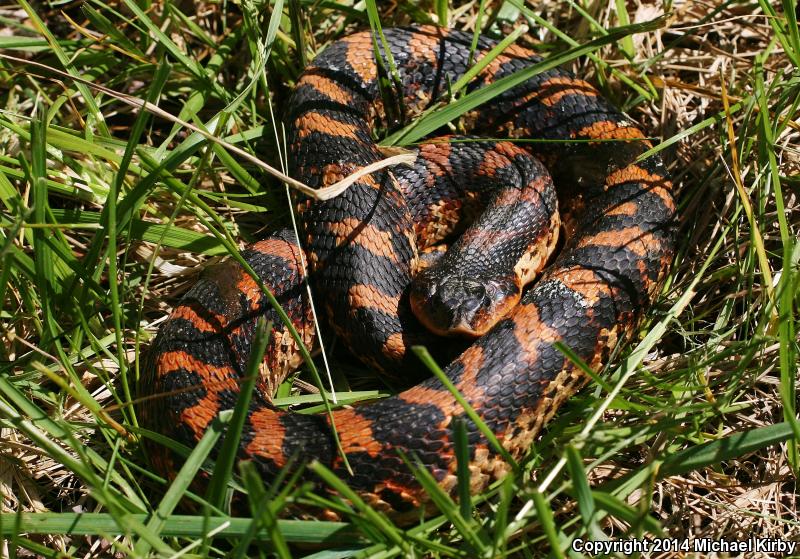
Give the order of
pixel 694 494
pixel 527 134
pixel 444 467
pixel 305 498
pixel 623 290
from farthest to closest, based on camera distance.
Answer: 1. pixel 527 134
2. pixel 623 290
3. pixel 694 494
4. pixel 444 467
5. pixel 305 498

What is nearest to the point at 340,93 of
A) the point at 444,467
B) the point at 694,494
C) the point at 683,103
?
the point at 683,103

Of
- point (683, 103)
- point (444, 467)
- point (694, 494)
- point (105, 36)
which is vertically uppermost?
point (105, 36)

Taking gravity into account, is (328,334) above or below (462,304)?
below

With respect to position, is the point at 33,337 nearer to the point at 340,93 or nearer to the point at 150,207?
the point at 150,207
